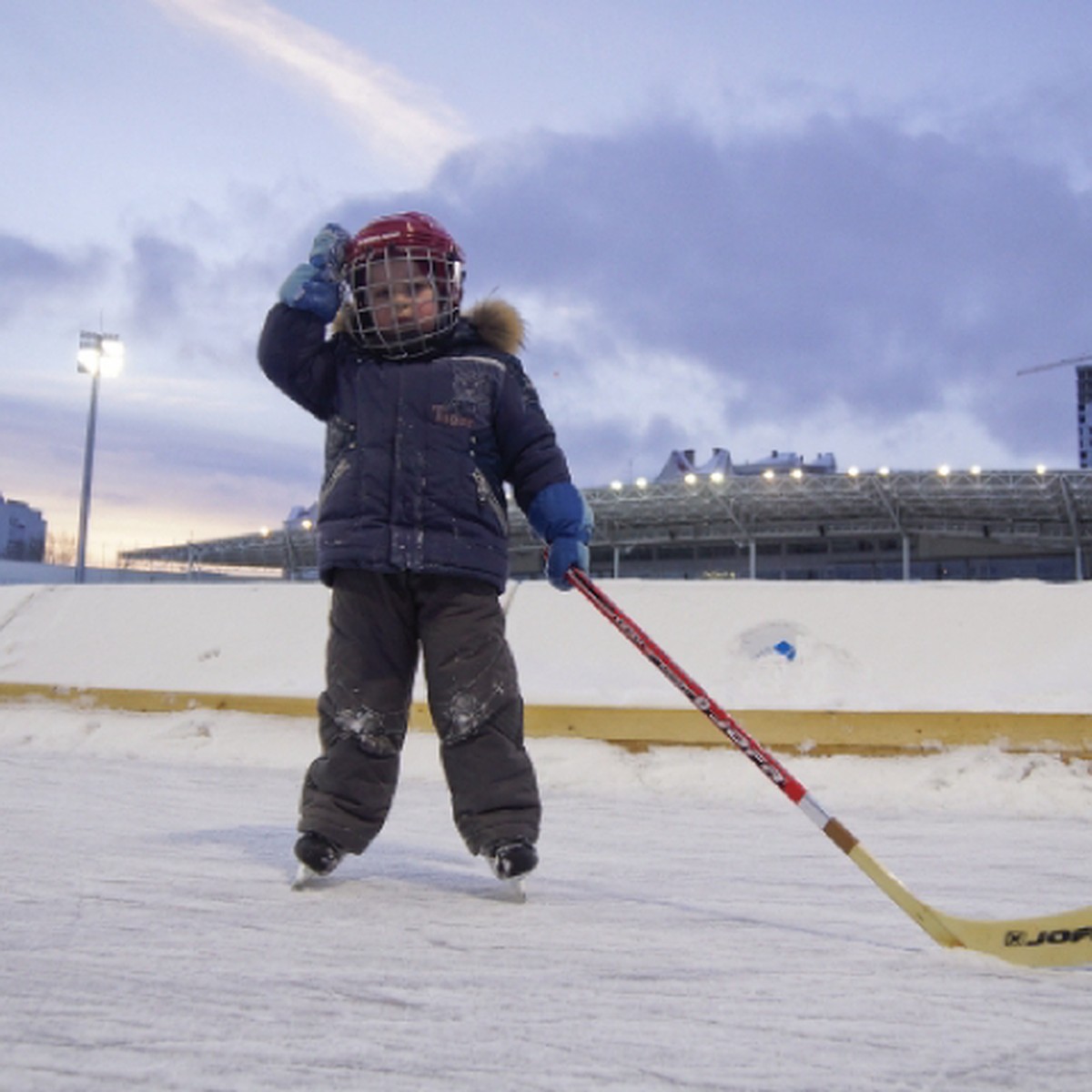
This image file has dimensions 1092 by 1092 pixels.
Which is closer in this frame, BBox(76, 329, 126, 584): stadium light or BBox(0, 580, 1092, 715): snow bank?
BBox(0, 580, 1092, 715): snow bank

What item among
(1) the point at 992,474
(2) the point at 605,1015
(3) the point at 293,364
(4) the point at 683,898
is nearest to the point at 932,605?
(4) the point at 683,898

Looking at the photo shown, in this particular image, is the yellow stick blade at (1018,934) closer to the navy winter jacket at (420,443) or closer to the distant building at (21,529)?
the navy winter jacket at (420,443)

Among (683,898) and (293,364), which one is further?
(293,364)

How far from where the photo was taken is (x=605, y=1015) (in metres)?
1.49

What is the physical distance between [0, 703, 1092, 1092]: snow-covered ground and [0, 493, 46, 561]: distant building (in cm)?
4747

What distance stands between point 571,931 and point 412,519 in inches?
38.0

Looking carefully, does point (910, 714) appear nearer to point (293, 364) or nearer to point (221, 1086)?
point (293, 364)

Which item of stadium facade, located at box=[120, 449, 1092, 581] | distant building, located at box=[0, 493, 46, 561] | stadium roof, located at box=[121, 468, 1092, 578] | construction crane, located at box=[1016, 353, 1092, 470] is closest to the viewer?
A: stadium roof, located at box=[121, 468, 1092, 578]

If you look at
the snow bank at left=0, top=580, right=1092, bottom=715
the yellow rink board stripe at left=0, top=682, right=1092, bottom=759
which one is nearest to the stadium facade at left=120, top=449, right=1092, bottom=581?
the snow bank at left=0, top=580, right=1092, bottom=715

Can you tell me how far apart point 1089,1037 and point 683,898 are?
40.7 inches

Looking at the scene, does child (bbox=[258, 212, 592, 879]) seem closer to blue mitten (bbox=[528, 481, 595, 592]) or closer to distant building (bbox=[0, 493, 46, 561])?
blue mitten (bbox=[528, 481, 595, 592])

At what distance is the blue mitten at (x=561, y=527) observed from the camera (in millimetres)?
2482

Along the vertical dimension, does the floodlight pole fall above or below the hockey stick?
above

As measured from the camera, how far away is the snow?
51.6 inches
